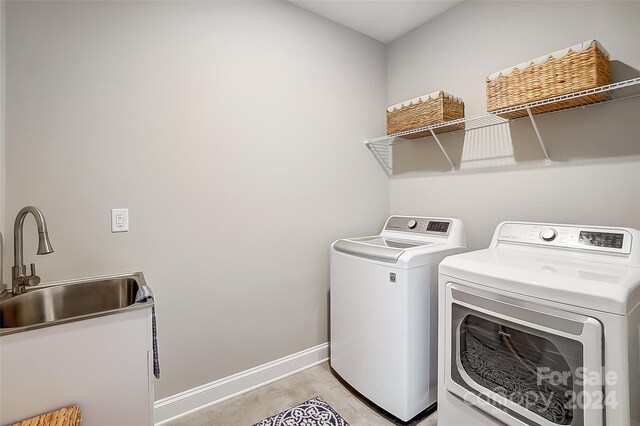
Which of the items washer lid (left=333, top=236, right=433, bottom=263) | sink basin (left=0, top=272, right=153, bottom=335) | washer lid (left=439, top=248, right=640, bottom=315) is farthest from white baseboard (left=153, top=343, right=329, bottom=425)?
washer lid (left=439, top=248, right=640, bottom=315)

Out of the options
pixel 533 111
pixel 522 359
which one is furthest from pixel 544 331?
pixel 533 111

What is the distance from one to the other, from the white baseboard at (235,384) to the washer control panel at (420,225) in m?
1.07

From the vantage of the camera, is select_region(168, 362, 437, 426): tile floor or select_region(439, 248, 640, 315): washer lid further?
select_region(168, 362, 437, 426): tile floor

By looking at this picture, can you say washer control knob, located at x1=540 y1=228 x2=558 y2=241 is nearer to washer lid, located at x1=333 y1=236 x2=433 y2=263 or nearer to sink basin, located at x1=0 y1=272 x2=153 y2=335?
washer lid, located at x1=333 y1=236 x2=433 y2=263

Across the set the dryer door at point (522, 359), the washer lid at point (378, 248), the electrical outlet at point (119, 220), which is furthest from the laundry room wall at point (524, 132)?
A: the electrical outlet at point (119, 220)

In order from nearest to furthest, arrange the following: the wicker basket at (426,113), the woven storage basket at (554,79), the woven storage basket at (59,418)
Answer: the woven storage basket at (59,418) → the woven storage basket at (554,79) → the wicker basket at (426,113)

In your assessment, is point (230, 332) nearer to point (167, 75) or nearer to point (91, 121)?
point (91, 121)

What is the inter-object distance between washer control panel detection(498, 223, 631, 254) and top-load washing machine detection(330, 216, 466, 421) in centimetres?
32

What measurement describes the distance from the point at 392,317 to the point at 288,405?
0.85 m

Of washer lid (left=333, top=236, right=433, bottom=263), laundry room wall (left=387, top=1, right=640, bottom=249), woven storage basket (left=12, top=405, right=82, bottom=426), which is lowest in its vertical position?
woven storage basket (left=12, top=405, right=82, bottom=426)

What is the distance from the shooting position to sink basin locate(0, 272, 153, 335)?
1172mm

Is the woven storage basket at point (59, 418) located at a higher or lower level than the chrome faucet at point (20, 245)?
lower

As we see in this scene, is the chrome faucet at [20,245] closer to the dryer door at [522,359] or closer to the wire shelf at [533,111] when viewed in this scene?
the dryer door at [522,359]

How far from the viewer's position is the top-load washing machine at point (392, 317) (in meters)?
1.56
